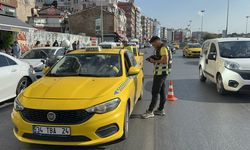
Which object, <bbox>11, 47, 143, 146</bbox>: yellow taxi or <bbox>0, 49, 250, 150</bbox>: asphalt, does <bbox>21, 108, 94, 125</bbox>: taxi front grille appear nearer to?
<bbox>11, 47, 143, 146</bbox>: yellow taxi

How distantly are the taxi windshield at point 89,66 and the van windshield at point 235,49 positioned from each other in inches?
183

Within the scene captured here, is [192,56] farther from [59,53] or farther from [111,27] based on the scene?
[111,27]

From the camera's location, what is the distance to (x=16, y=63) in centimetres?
808

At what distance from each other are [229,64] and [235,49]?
3.70 feet

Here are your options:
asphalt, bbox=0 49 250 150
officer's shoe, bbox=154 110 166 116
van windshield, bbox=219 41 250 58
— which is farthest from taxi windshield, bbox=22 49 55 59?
officer's shoe, bbox=154 110 166 116

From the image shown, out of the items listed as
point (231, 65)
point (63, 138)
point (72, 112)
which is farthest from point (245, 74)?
point (63, 138)

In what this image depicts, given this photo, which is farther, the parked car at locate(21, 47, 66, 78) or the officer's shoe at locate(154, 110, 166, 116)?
the parked car at locate(21, 47, 66, 78)

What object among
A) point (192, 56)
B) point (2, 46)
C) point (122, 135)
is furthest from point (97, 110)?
point (192, 56)

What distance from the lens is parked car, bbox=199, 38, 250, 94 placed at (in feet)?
26.3

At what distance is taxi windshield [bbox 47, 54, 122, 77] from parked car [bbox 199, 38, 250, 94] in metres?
3.93

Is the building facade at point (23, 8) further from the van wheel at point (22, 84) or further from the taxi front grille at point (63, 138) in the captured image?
the taxi front grille at point (63, 138)

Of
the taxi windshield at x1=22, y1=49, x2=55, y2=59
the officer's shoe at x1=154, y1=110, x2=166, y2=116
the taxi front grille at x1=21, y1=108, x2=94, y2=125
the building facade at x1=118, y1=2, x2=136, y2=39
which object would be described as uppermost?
the building facade at x1=118, y1=2, x2=136, y2=39

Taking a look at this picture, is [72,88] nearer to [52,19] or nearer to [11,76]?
[11,76]

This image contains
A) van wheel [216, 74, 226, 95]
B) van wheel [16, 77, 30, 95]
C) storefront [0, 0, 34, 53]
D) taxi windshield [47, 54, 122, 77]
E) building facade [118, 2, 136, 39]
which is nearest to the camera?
taxi windshield [47, 54, 122, 77]
